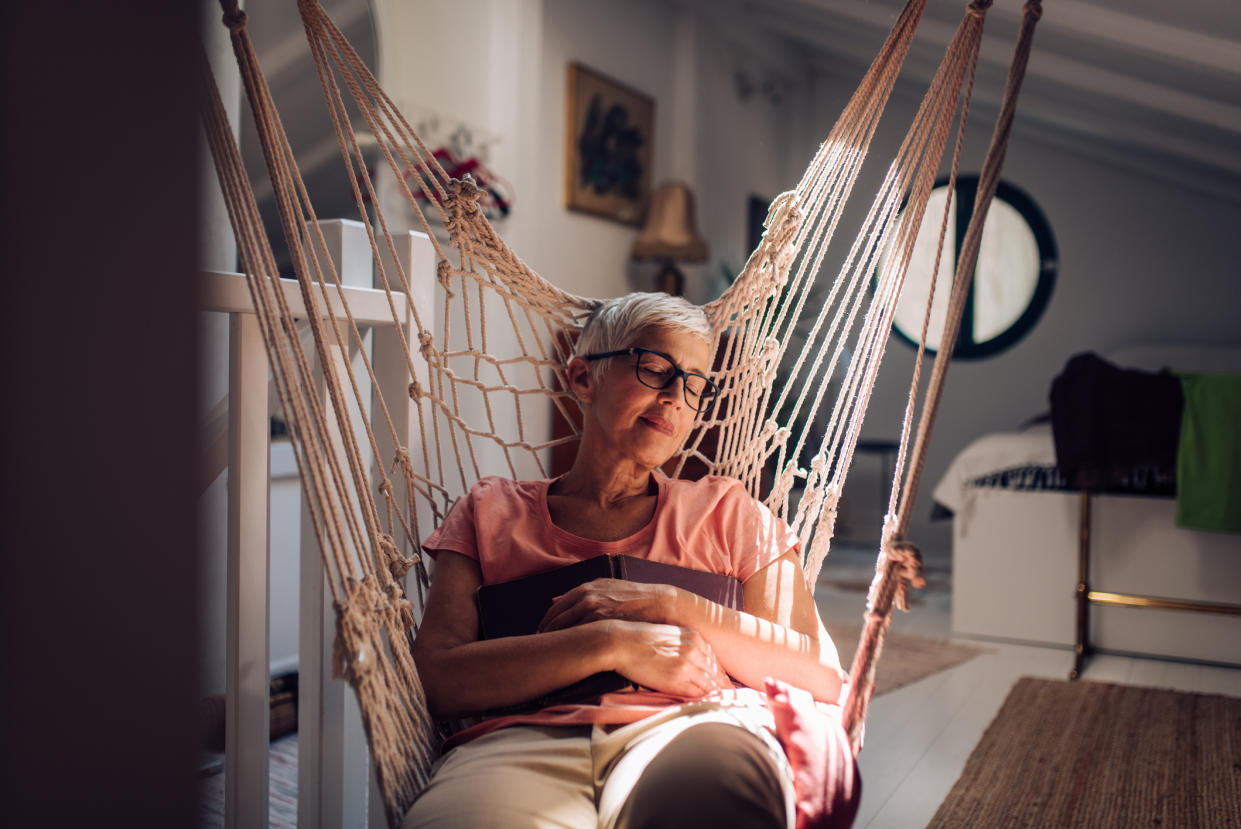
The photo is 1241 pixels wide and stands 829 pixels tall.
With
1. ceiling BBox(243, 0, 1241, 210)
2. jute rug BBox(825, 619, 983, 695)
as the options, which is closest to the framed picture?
ceiling BBox(243, 0, 1241, 210)

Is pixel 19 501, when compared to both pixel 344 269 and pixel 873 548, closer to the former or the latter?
pixel 344 269

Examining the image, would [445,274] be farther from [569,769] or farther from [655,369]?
[569,769]

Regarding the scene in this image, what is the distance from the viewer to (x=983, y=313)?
15.5 feet

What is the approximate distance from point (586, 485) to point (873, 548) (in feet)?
12.2

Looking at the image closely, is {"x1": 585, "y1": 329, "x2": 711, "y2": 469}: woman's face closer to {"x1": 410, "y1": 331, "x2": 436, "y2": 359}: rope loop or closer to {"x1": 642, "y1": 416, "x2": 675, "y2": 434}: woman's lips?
{"x1": 642, "y1": 416, "x2": 675, "y2": 434}: woman's lips

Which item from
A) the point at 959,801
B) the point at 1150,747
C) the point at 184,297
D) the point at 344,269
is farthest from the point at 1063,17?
the point at 184,297

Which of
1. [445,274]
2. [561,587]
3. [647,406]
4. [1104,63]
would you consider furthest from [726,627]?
[1104,63]

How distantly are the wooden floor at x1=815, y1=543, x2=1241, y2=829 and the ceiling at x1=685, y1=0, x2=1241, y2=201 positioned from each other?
155 cm

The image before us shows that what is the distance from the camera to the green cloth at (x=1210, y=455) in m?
2.45

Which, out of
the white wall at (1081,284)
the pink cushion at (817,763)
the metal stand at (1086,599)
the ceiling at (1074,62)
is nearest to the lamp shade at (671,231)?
the ceiling at (1074,62)

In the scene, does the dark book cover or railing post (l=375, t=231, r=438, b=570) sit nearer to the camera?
the dark book cover

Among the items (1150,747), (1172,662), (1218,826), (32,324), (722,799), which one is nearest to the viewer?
(32,324)

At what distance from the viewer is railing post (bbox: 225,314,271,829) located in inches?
38.6

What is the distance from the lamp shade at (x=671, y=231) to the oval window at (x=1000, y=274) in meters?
1.32
